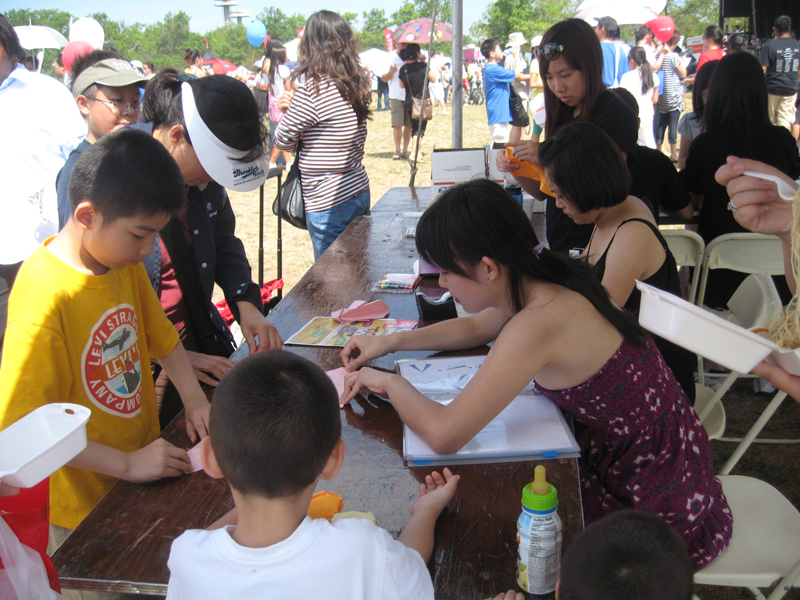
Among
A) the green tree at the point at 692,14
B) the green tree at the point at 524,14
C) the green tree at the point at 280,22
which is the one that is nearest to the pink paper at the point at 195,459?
the green tree at the point at 692,14

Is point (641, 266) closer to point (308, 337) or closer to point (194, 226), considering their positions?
point (308, 337)

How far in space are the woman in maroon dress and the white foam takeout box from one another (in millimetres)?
356


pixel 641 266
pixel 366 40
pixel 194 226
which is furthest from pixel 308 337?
pixel 366 40

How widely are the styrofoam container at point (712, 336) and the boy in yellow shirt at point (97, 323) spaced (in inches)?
A: 40.4

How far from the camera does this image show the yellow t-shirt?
3.99 feet

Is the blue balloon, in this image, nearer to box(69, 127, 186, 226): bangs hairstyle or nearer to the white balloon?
the white balloon

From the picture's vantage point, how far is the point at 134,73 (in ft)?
8.36

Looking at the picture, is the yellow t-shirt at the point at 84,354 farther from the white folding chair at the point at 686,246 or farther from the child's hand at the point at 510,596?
the white folding chair at the point at 686,246

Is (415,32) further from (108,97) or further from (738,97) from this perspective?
(108,97)

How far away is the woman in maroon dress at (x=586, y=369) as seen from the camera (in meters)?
1.40

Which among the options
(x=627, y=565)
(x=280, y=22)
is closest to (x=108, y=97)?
(x=627, y=565)

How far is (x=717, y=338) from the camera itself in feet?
3.27

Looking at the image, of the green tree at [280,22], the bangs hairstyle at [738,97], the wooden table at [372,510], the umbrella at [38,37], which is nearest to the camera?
the wooden table at [372,510]

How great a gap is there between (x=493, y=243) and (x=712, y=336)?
57cm
